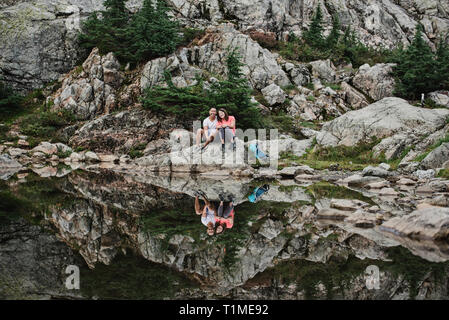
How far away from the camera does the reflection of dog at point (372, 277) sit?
3.10 metres

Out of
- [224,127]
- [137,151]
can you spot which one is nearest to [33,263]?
[224,127]

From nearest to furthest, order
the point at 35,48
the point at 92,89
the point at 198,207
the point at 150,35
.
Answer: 1. the point at 198,207
2. the point at 92,89
3. the point at 150,35
4. the point at 35,48

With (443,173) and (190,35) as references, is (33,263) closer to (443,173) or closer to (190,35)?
(443,173)

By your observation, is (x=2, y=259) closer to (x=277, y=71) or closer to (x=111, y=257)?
(x=111, y=257)

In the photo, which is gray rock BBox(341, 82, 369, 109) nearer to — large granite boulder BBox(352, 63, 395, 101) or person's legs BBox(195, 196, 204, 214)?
large granite boulder BBox(352, 63, 395, 101)

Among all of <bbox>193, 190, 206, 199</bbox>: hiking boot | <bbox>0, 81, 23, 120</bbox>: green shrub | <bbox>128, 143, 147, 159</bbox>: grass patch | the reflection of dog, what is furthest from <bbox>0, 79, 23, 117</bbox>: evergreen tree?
the reflection of dog

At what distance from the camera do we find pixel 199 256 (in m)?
4.02

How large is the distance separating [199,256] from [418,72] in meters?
24.7

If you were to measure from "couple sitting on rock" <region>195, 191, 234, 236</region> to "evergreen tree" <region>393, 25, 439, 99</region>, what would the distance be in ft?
68.8

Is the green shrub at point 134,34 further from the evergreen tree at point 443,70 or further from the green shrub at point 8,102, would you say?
the evergreen tree at point 443,70

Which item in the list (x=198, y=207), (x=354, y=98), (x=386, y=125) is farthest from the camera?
(x=354, y=98)

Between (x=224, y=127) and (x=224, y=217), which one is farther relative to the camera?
(x=224, y=127)

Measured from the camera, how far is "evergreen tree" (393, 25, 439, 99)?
910 inches

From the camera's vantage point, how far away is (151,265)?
371 centimetres
